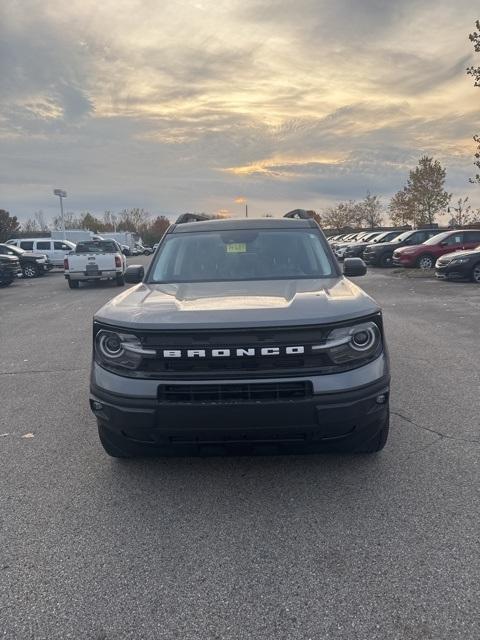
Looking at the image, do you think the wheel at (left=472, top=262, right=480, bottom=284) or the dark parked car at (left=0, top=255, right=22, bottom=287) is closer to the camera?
the wheel at (left=472, top=262, right=480, bottom=284)

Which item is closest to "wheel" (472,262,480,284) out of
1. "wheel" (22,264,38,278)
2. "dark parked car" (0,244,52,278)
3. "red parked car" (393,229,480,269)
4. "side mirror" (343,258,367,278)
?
"red parked car" (393,229,480,269)

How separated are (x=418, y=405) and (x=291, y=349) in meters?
2.42

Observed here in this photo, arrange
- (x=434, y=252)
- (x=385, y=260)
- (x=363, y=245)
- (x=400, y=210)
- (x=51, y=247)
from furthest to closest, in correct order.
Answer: (x=400, y=210) < (x=363, y=245) < (x=51, y=247) < (x=385, y=260) < (x=434, y=252)

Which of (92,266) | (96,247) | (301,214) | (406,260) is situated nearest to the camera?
(301,214)

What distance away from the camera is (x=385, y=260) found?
2509cm

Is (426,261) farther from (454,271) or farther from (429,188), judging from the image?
(429,188)

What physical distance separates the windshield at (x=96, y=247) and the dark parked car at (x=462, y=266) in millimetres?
11848

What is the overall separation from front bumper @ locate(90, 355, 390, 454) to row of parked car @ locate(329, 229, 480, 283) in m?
9.42

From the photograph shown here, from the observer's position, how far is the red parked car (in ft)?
A: 66.9

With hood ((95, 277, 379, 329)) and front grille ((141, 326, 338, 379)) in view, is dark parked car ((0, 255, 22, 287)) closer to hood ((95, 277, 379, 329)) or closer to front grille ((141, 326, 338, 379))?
hood ((95, 277, 379, 329))

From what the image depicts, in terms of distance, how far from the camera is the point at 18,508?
10.5 feet

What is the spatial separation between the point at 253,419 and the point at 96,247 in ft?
57.8

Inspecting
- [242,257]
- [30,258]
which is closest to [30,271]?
[30,258]

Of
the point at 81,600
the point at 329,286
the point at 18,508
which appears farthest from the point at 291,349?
the point at 18,508
